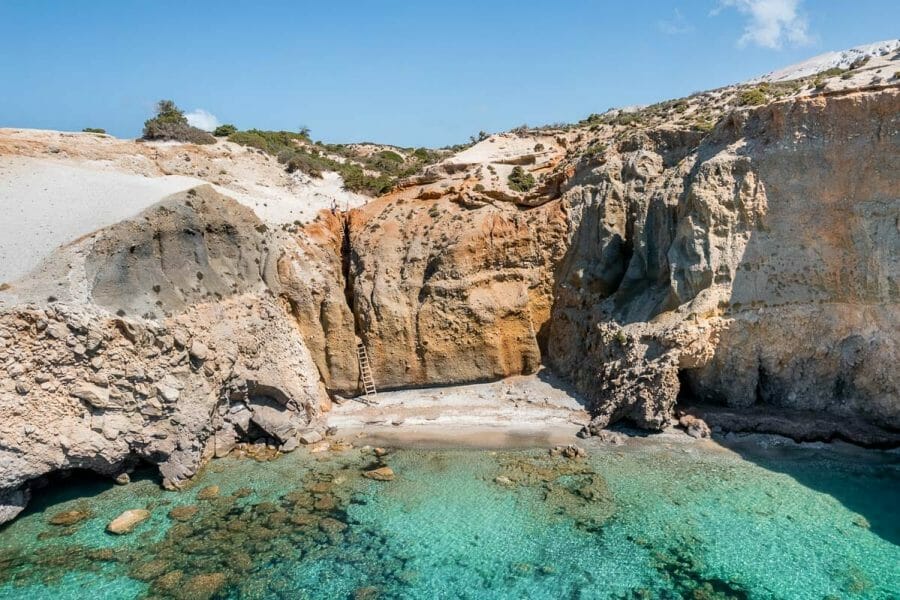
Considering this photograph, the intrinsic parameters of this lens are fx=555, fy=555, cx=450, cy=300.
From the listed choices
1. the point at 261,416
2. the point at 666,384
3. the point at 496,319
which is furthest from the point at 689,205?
the point at 261,416

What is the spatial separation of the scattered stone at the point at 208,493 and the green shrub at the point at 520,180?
1714 centimetres

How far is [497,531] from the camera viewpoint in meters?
14.6

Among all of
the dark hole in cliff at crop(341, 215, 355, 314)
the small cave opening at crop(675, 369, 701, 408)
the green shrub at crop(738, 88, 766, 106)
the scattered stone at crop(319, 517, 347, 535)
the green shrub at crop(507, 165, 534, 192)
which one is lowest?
the scattered stone at crop(319, 517, 347, 535)

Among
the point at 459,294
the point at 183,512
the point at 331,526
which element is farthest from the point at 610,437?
the point at 183,512

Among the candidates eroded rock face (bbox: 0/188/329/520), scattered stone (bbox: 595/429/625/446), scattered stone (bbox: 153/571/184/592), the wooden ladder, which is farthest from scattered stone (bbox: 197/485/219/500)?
scattered stone (bbox: 595/429/625/446)

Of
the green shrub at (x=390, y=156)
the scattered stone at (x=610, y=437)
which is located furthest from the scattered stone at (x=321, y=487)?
the green shrub at (x=390, y=156)

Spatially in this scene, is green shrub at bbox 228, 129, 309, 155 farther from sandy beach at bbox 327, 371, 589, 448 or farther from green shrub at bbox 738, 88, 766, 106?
green shrub at bbox 738, 88, 766, 106

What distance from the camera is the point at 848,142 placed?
57.6ft

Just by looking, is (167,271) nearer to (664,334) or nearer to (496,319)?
(496,319)

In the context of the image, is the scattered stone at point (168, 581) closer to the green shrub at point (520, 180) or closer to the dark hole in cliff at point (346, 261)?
the dark hole in cliff at point (346, 261)

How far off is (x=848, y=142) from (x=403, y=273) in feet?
54.1

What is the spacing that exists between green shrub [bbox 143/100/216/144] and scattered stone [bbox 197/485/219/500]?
18638mm

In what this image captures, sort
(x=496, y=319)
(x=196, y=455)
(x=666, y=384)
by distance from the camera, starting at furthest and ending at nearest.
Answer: (x=496, y=319), (x=666, y=384), (x=196, y=455)

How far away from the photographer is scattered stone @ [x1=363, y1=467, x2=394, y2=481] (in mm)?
17672
